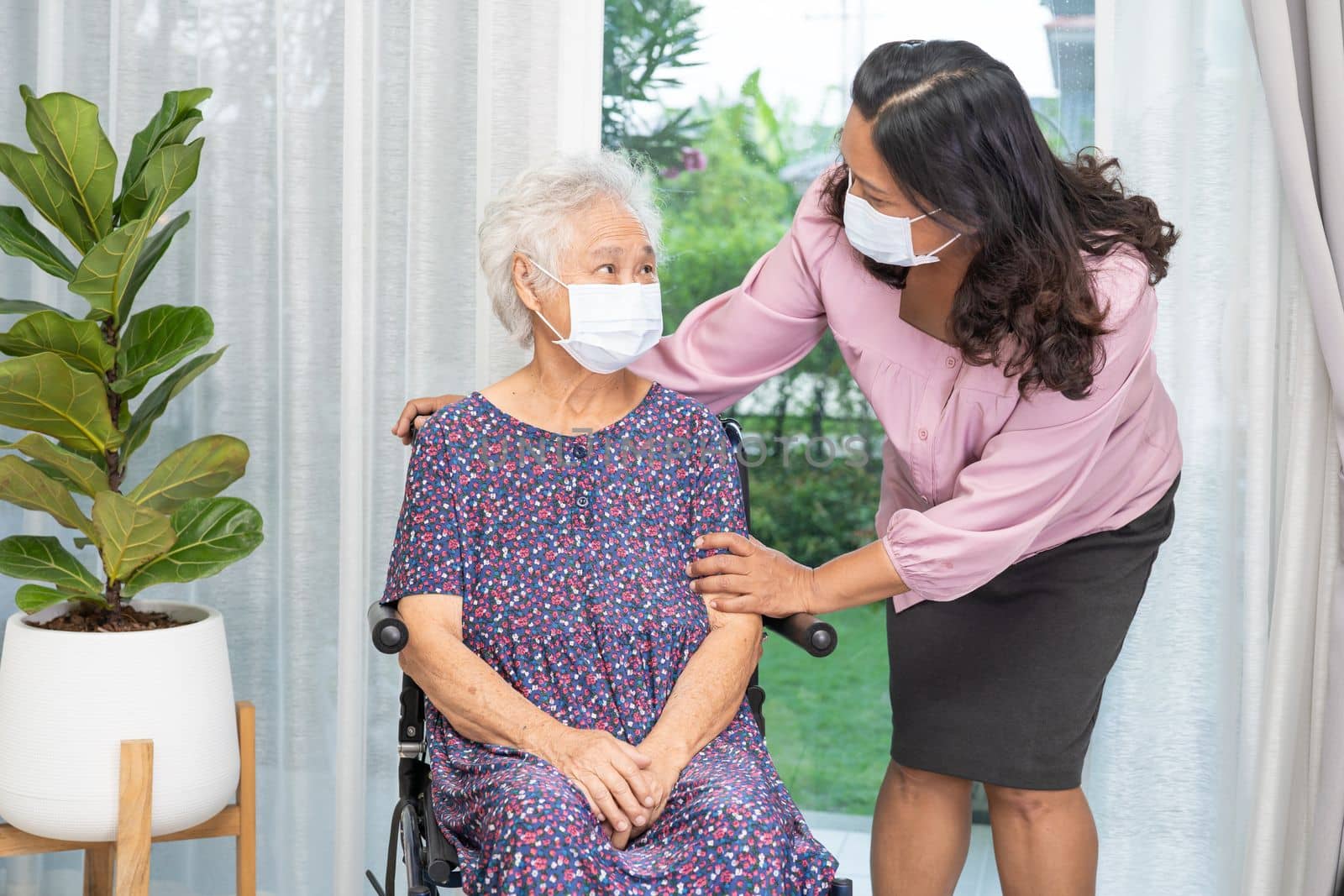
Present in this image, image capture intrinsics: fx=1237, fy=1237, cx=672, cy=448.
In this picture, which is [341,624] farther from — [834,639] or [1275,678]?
[1275,678]

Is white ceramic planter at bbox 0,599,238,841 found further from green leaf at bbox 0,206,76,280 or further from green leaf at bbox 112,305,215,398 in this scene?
green leaf at bbox 0,206,76,280

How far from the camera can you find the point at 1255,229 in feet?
7.61

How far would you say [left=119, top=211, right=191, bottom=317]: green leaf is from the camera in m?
2.16

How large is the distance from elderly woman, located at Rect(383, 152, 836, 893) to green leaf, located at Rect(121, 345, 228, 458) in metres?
0.51

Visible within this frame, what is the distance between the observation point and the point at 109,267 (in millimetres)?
1983

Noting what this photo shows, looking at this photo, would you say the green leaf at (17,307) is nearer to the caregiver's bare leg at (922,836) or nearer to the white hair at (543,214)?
the white hair at (543,214)

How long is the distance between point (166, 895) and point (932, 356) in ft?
6.66

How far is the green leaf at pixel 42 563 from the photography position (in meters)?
2.10

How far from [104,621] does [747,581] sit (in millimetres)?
1134

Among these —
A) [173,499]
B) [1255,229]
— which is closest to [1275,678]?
[1255,229]

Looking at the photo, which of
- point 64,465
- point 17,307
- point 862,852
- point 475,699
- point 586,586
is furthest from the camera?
point 862,852

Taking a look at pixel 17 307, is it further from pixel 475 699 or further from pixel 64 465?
pixel 475 699

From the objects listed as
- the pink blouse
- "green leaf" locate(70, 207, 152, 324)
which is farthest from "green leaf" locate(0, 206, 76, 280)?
the pink blouse

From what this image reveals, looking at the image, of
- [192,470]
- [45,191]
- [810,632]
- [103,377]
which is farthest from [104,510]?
[810,632]
